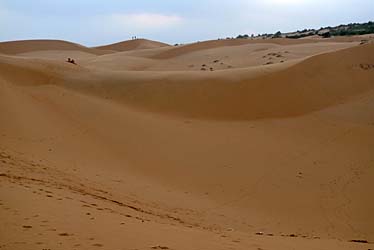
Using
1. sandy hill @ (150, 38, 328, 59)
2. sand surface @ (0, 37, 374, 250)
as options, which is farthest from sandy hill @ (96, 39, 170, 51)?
sand surface @ (0, 37, 374, 250)

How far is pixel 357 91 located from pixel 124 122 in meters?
5.86

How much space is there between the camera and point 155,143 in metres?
9.94

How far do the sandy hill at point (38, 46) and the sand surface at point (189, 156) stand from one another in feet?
84.0

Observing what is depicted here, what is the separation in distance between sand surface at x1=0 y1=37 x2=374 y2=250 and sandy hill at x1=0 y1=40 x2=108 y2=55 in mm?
25607

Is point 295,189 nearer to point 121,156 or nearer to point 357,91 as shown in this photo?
point 121,156

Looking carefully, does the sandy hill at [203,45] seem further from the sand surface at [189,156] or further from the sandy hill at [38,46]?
the sand surface at [189,156]

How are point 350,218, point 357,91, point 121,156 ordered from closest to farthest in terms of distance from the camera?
1. point 350,218
2. point 121,156
3. point 357,91

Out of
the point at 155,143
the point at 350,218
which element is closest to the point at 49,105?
the point at 155,143

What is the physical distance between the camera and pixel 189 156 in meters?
9.45

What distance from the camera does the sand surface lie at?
4980 mm

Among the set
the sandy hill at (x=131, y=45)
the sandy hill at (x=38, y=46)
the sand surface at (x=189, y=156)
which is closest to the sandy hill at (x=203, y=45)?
the sandy hill at (x=38, y=46)

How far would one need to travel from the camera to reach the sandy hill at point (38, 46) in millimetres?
39719

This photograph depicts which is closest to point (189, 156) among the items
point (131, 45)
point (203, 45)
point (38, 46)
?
point (203, 45)

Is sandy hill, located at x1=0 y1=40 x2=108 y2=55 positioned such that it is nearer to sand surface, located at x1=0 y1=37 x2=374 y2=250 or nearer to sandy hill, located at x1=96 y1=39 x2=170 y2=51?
sandy hill, located at x1=96 y1=39 x2=170 y2=51
